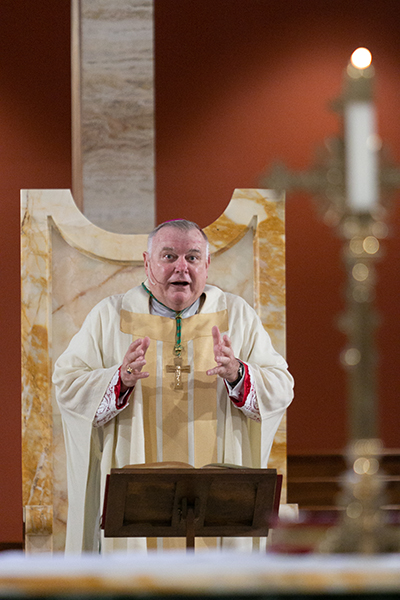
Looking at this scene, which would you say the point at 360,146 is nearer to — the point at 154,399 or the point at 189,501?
A: the point at 189,501

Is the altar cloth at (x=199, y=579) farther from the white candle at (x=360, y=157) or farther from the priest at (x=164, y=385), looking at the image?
the priest at (x=164, y=385)

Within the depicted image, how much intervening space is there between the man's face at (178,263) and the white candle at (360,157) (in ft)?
7.83

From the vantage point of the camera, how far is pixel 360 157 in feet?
4.51

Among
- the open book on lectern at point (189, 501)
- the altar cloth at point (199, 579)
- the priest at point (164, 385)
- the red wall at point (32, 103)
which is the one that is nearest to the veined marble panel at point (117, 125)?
the priest at point (164, 385)

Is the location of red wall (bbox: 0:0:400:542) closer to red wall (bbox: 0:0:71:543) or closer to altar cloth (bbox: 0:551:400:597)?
red wall (bbox: 0:0:71:543)

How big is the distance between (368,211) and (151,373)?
104 inches

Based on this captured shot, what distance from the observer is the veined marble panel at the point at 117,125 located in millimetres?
4395

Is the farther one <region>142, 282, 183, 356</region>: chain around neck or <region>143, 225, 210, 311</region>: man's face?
<region>142, 282, 183, 356</region>: chain around neck

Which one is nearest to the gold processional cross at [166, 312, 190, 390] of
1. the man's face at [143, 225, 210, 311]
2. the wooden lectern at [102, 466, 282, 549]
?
the man's face at [143, 225, 210, 311]

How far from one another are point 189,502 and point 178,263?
4.16 feet

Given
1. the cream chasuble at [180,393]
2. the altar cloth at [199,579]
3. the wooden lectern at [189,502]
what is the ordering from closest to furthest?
the altar cloth at [199,579] < the wooden lectern at [189,502] < the cream chasuble at [180,393]

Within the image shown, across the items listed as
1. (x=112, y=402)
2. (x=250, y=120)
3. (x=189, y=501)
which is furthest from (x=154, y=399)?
(x=250, y=120)

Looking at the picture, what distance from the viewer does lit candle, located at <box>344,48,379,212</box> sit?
1373 millimetres

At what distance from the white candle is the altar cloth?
0.60m
